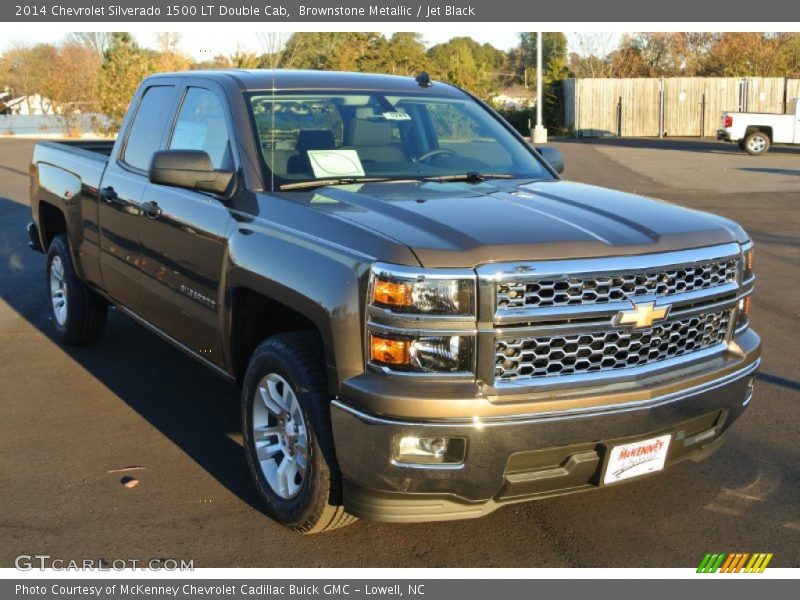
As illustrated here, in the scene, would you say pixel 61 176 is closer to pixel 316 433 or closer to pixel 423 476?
pixel 316 433


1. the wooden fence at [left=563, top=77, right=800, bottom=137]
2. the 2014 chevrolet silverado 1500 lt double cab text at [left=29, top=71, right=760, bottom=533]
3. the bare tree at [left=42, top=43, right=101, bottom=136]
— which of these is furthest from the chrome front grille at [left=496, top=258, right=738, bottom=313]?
the bare tree at [left=42, top=43, right=101, bottom=136]

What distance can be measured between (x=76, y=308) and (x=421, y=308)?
14.3ft

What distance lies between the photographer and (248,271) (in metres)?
4.17

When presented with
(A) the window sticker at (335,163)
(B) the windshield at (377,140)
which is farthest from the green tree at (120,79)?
(A) the window sticker at (335,163)

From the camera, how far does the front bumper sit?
11.1ft

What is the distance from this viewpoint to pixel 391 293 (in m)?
3.38

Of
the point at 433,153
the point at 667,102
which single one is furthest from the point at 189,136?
the point at 667,102

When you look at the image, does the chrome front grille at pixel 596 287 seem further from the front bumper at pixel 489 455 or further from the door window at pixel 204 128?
the door window at pixel 204 128

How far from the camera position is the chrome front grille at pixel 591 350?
343 cm

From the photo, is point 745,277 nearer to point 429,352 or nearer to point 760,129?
point 429,352

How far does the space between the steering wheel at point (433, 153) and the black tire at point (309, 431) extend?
148 cm

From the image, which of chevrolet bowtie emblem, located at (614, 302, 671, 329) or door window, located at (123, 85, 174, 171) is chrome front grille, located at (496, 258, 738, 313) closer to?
chevrolet bowtie emblem, located at (614, 302, 671, 329)

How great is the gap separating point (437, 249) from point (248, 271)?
112cm

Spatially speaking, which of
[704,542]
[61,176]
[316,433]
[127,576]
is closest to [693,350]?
[704,542]
